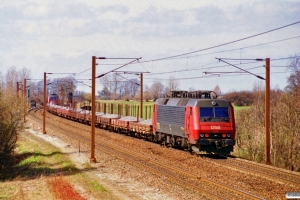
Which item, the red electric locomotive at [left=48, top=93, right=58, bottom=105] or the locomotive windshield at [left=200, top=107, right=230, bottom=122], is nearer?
the locomotive windshield at [left=200, top=107, right=230, bottom=122]

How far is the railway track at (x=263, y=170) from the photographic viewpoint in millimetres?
18266

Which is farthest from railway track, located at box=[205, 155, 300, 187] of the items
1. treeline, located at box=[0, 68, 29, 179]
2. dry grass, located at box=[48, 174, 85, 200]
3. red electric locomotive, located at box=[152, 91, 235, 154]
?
treeline, located at box=[0, 68, 29, 179]

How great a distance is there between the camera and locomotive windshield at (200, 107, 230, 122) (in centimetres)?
2450

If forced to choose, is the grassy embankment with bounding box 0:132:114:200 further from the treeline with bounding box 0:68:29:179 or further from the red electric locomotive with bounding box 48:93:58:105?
the red electric locomotive with bounding box 48:93:58:105

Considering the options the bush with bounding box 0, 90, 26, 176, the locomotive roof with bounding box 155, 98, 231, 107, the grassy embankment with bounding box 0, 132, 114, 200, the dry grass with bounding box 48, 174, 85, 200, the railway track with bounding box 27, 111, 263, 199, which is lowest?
the grassy embankment with bounding box 0, 132, 114, 200

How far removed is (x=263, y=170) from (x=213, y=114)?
5184 mm

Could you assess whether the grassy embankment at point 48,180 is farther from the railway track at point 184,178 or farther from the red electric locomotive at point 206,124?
the red electric locomotive at point 206,124

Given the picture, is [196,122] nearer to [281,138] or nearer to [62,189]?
[281,138]

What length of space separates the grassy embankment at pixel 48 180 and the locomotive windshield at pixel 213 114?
6799 millimetres

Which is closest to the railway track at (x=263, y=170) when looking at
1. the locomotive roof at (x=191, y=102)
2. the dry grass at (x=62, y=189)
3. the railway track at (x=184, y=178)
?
the railway track at (x=184, y=178)

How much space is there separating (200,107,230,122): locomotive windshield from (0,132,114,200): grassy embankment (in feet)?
22.3

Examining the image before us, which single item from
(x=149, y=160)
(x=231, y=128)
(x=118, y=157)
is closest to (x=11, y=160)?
(x=118, y=157)

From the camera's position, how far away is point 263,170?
20.4m

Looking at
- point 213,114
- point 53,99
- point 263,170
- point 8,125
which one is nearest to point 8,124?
point 8,125
